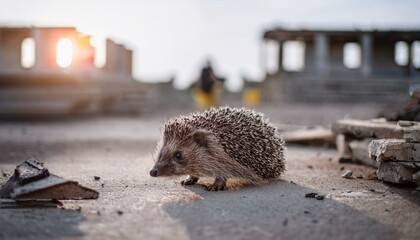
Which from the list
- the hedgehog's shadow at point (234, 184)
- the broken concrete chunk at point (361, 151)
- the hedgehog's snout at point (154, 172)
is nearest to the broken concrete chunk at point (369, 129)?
the broken concrete chunk at point (361, 151)

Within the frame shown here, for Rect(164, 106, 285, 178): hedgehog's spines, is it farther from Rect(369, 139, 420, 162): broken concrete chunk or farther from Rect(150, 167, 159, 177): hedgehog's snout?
Rect(369, 139, 420, 162): broken concrete chunk

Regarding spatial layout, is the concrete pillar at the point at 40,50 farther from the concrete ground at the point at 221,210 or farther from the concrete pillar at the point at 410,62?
the concrete pillar at the point at 410,62

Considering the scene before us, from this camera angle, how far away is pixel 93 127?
51.9ft

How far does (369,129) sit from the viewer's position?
7.54 metres

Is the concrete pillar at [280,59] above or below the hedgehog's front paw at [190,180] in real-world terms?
above

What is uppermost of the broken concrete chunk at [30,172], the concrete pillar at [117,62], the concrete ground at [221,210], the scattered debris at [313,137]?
the concrete pillar at [117,62]

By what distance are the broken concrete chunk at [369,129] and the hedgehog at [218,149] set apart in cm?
171

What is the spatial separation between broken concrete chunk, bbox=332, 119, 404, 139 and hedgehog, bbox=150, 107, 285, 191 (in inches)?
67.2

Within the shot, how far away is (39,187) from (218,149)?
2.32 metres

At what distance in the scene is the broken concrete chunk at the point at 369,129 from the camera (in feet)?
22.5

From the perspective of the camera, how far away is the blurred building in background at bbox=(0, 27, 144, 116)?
1950 cm

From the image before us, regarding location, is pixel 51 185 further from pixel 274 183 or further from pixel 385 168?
pixel 385 168

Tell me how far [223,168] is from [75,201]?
1.93 metres

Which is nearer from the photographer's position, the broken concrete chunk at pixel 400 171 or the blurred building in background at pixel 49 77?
the broken concrete chunk at pixel 400 171
